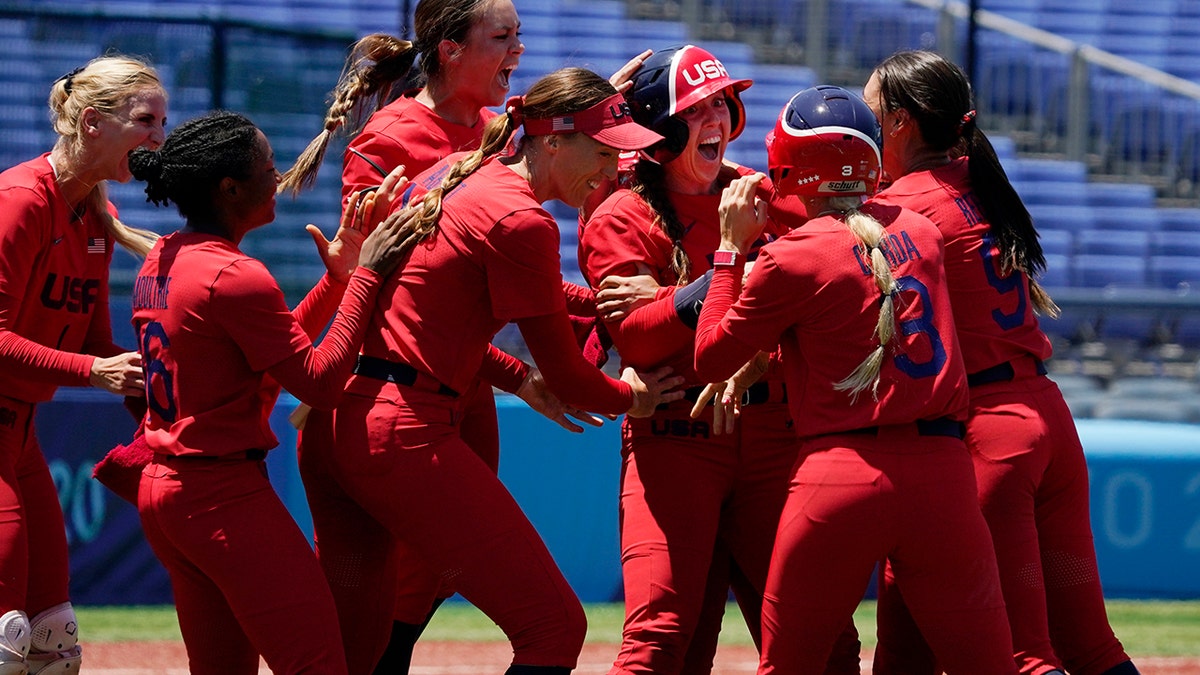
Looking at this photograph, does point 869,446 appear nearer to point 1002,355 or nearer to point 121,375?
point 1002,355

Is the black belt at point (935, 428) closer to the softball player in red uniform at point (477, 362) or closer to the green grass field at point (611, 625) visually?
the softball player in red uniform at point (477, 362)

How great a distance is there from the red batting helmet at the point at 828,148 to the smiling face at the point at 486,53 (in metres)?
1.13

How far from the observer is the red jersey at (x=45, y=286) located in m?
4.09

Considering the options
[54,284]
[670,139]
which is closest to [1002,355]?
[670,139]

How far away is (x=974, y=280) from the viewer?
404 centimetres

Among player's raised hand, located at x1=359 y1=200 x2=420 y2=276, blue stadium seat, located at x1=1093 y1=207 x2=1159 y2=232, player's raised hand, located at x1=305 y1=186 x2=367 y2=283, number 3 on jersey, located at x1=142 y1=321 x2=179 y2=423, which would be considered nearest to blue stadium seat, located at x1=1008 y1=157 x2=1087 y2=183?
blue stadium seat, located at x1=1093 y1=207 x2=1159 y2=232

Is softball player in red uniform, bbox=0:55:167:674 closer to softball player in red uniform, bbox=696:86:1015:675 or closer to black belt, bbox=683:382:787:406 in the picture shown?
black belt, bbox=683:382:787:406

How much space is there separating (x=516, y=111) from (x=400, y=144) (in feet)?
2.49

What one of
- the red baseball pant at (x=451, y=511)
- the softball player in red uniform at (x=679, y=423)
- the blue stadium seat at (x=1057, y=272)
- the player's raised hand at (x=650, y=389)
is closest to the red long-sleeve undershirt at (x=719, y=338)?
the softball player in red uniform at (x=679, y=423)

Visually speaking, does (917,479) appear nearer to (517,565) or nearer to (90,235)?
(517,565)

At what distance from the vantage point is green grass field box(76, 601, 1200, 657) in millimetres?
6926

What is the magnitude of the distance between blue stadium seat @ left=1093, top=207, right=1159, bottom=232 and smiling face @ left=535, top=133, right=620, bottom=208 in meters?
9.67

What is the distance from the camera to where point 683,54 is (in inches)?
173

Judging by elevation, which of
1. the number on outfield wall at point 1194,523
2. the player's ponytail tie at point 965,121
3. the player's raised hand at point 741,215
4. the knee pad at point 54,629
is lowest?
the number on outfield wall at point 1194,523
